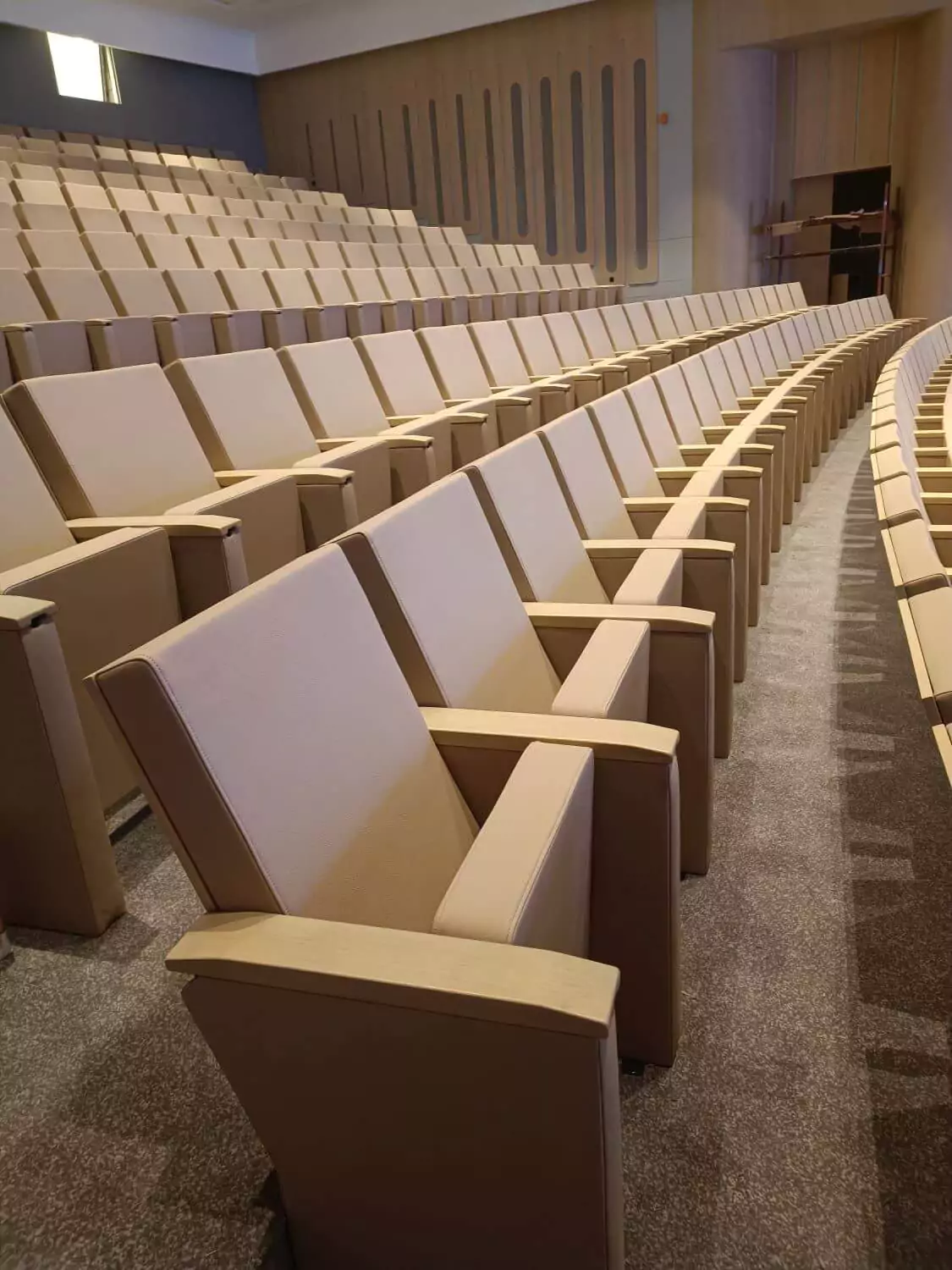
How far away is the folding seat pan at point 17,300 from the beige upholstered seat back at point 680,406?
0.44 meters

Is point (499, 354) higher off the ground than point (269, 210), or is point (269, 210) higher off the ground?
point (269, 210)

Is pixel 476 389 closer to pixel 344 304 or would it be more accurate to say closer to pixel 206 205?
pixel 344 304

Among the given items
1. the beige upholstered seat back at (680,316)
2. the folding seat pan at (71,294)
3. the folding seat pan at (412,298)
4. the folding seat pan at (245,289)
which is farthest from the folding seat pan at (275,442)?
the beige upholstered seat back at (680,316)

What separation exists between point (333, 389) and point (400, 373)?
9 cm

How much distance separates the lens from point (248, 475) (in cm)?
49

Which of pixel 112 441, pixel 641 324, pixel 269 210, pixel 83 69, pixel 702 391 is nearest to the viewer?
pixel 112 441

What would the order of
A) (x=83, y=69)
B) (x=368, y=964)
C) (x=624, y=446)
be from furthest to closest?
(x=83, y=69), (x=624, y=446), (x=368, y=964)

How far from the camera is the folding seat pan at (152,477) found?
0.39 metres

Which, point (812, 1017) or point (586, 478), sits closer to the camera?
point (812, 1017)

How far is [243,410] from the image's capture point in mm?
546

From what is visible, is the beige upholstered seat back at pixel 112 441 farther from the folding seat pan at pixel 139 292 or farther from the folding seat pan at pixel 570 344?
the folding seat pan at pixel 570 344

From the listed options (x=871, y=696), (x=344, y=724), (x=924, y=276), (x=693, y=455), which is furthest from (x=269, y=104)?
(x=344, y=724)

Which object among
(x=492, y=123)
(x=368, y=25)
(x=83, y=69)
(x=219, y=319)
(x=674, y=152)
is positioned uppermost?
(x=368, y=25)

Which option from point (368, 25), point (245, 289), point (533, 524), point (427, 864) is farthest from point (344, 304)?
point (368, 25)
